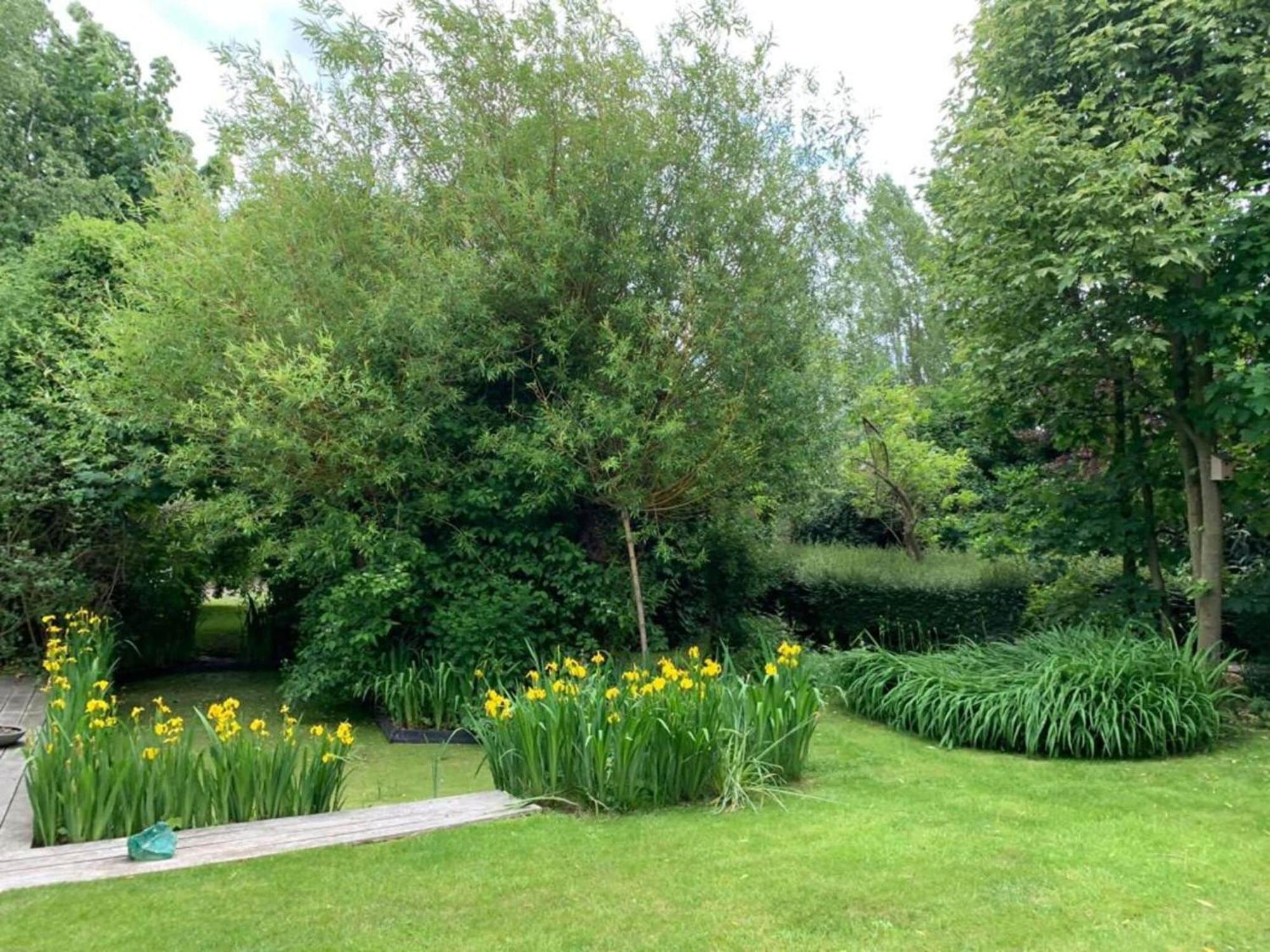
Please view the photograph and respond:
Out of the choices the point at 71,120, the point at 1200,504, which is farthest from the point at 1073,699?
the point at 71,120

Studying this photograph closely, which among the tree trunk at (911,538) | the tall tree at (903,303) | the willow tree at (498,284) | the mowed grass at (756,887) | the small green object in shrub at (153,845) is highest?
the tall tree at (903,303)

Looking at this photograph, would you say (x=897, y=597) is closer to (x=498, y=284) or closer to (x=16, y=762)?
(x=498, y=284)

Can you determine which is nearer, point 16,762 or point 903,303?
point 16,762

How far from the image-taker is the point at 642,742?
11.8 ft

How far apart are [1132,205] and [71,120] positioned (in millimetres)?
17313

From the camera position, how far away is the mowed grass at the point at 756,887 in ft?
7.62

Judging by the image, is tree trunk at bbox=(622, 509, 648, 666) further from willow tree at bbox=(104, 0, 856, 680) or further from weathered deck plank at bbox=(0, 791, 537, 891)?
weathered deck plank at bbox=(0, 791, 537, 891)

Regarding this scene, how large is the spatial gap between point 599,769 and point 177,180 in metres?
6.27

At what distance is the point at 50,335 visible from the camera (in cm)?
698

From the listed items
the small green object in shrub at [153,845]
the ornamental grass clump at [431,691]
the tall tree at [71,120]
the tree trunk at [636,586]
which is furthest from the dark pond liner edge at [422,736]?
the tall tree at [71,120]

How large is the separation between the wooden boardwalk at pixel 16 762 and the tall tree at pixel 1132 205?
5.71m

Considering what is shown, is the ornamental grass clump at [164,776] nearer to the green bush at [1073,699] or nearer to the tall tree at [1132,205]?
the green bush at [1073,699]

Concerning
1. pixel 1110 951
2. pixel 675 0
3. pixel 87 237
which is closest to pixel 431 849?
pixel 1110 951

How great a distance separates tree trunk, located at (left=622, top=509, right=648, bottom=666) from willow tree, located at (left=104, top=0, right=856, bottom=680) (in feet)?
0.09
